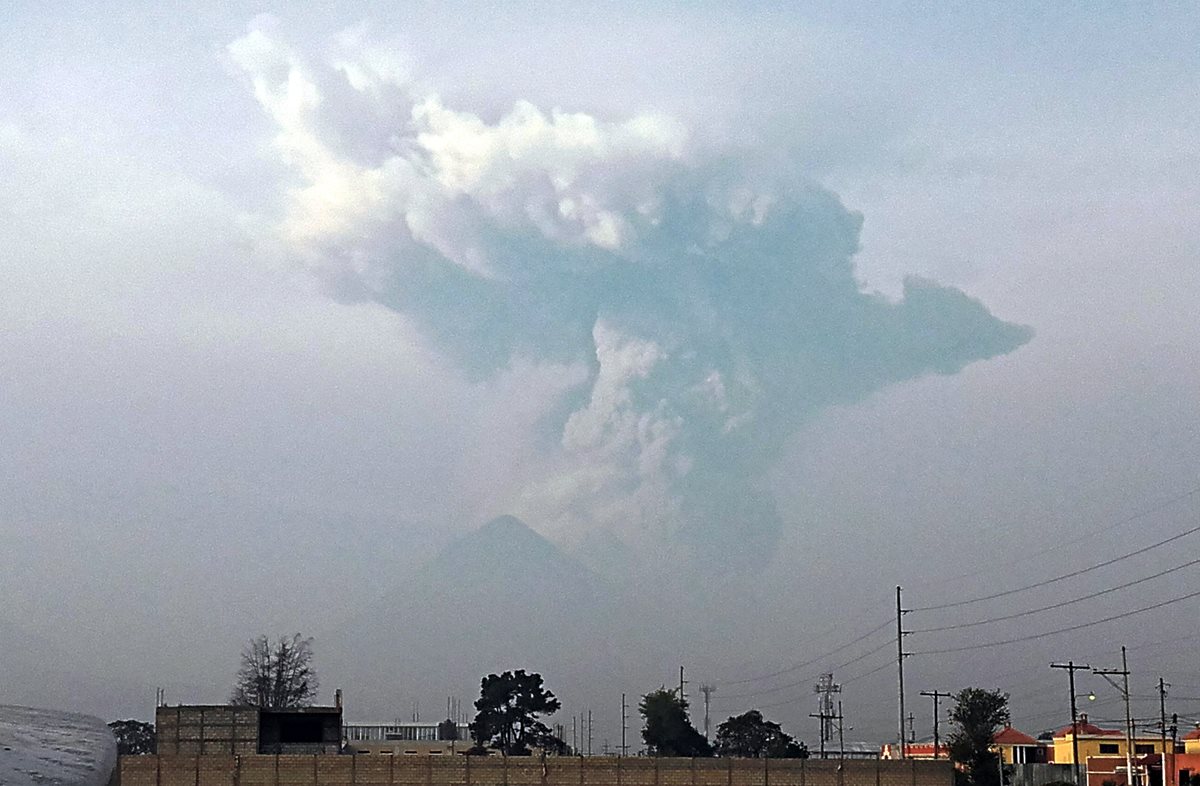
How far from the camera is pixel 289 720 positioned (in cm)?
9712

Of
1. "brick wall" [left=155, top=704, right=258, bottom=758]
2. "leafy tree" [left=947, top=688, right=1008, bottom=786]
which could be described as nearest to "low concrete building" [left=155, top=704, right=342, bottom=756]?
"brick wall" [left=155, top=704, right=258, bottom=758]

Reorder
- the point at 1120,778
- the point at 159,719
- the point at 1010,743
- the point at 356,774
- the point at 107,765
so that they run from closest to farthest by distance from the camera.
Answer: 1. the point at 107,765
2. the point at 356,774
3. the point at 159,719
4. the point at 1120,778
5. the point at 1010,743

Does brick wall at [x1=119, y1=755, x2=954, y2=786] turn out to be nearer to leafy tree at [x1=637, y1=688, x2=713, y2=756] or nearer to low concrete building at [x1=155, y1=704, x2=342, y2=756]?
low concrete building at [x1=155, y1=704, x2=342, y2=756]

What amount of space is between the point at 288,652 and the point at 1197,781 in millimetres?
98922

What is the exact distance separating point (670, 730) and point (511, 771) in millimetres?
71102

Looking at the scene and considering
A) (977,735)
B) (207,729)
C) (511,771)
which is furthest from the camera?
(977,735)

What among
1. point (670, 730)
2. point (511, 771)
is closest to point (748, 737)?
point (670, 730)

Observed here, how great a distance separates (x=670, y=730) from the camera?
510 feet

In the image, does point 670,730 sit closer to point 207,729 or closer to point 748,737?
point 748,737

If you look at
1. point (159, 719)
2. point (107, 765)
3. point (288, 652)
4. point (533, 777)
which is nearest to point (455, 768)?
point (533, 777)

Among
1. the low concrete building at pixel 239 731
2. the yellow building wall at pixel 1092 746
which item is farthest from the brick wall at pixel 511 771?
the yellow building wall at pixel 1092 746

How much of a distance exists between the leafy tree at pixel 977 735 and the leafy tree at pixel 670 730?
87.6ft

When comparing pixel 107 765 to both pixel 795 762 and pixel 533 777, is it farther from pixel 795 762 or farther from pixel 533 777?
pixel 795 762

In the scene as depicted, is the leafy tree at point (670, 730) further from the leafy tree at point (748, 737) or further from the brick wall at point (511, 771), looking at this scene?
the brick wall at point (511, 771)
